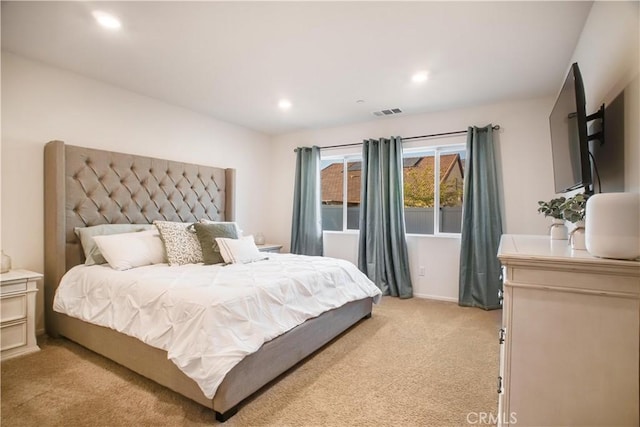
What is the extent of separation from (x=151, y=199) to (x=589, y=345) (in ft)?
12.2

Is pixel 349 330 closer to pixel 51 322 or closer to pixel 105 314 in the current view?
pixel 105 314

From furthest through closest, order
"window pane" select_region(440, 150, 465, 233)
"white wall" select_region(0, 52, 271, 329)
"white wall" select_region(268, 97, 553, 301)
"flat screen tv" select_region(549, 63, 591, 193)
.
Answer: "window pane" select_region(440, 150, 465, 233) → "white wall" select_region(268, 97, 553, 301) → "white wall" select_region(0, 52, 271, 329) → "flat screen tv" select_region(549, 63, 591, 193)

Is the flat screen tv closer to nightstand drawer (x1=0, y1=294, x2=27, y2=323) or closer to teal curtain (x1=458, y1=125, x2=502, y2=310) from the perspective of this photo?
teal curtain (x1=458, y1=125, x2=502, y2=310)

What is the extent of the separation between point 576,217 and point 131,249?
125 inches

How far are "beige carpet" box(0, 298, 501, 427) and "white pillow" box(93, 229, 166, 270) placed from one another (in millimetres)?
750

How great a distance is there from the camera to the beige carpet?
1719 mm

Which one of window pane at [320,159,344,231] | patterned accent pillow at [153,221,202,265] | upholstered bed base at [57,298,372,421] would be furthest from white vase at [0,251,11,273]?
window pane at [320,159,344,231]

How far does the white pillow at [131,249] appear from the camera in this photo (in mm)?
2596

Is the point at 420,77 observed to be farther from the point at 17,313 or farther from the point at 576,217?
the point at 17,313

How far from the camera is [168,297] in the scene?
194cm

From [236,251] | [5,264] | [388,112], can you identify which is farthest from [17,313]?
[388,112]

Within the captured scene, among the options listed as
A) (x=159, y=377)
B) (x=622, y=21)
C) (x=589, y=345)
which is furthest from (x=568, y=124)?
(x=159, y=377)

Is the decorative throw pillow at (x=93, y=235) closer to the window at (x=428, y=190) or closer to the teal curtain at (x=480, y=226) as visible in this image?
the window at (x=428, y=190)

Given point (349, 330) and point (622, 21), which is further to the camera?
point (349, 330)
